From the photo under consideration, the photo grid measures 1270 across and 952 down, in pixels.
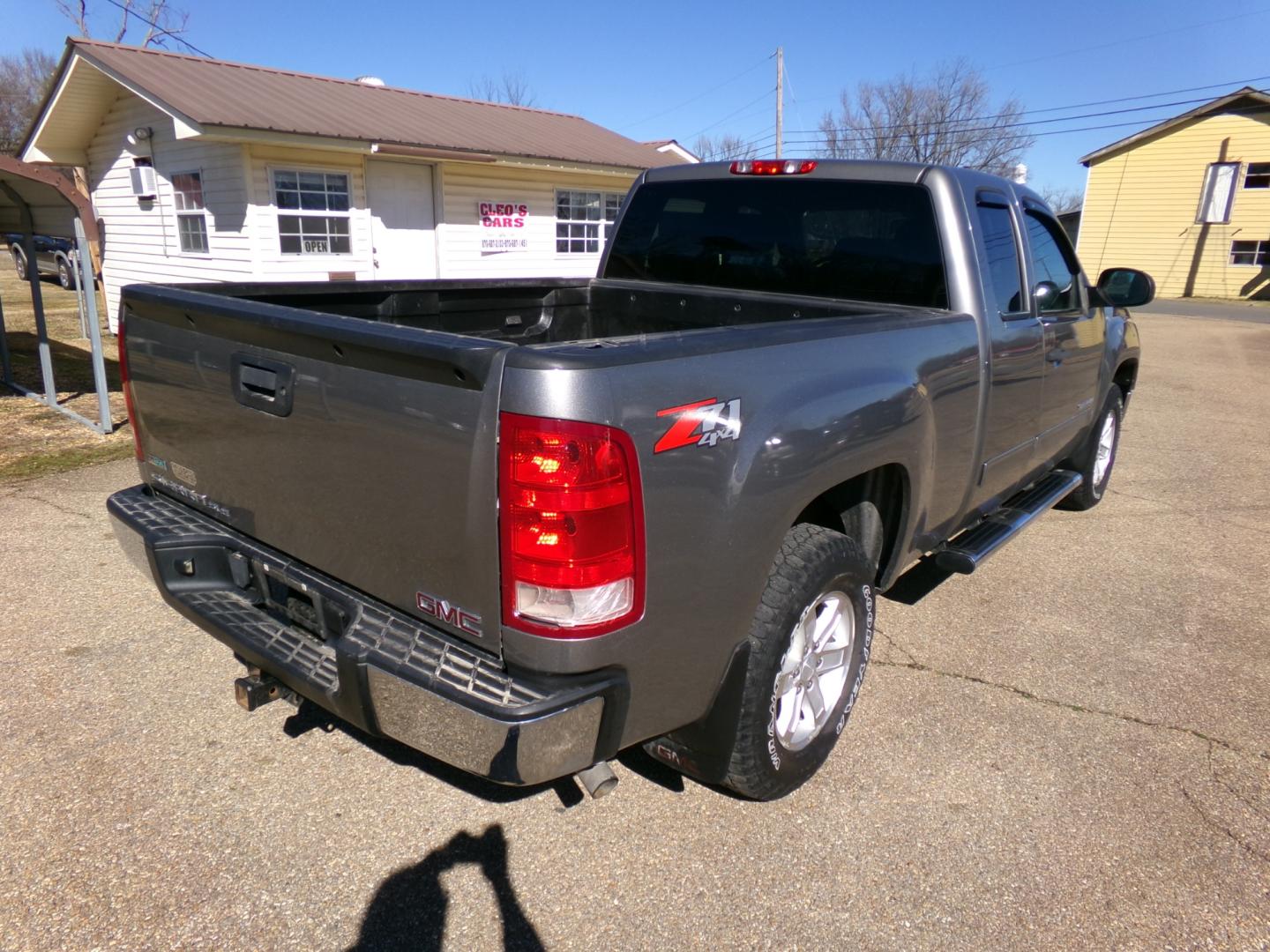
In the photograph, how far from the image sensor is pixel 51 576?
4.27 meters

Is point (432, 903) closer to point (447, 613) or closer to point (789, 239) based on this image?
point (447, 613)

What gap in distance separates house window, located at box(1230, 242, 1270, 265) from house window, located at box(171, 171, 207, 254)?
1206 inches

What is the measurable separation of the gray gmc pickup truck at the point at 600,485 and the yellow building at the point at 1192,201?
30.1 m

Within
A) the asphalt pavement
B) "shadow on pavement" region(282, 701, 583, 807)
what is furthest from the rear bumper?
the asphalt pavement

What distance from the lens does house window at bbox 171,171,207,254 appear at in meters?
12.5

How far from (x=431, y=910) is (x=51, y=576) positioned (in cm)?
316

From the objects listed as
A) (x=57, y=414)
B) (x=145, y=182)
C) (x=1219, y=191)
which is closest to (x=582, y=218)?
(x=145, y=182)

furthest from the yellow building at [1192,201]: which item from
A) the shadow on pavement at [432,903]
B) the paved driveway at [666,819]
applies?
the shadow on pavement at [432,903]

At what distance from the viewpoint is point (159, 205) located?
13.4 m

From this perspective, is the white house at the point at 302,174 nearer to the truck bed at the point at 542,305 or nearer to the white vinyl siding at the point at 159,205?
the white vinyl siding at the point at 159,205

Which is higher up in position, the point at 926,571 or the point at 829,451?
the point at 829,451

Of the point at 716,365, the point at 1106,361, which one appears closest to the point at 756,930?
the point at 716,365

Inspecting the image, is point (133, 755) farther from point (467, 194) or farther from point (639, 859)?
point (467, 194)

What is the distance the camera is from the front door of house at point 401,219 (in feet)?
42.7
